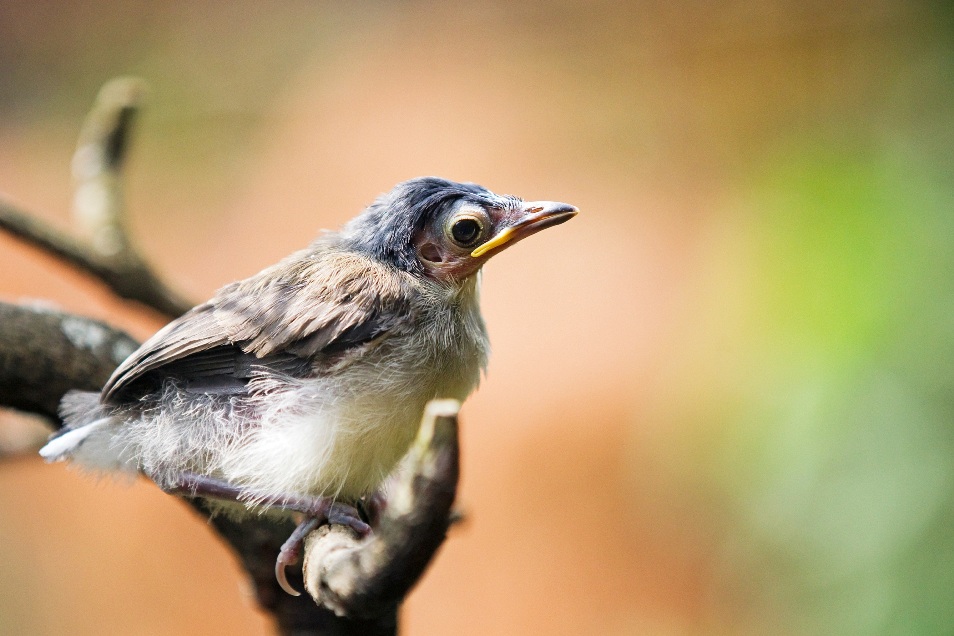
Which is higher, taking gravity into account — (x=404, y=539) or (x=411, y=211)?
(x=411, y=211)

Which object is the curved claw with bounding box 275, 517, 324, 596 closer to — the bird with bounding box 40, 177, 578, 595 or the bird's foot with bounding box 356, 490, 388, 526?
the bird with bounding box 40, 177, 578, 595

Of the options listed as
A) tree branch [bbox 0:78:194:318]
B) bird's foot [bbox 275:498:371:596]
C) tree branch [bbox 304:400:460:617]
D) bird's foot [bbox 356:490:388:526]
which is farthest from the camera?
tree branch [bbox 0:78:194:318]

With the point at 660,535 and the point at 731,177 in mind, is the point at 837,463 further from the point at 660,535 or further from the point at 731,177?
the point at 731,177

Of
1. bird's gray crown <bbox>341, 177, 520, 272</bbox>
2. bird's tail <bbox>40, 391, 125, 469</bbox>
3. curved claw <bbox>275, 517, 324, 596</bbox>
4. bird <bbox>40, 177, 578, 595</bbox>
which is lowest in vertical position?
bird's tail <bbox>40, 391, 125, 469</bbox>

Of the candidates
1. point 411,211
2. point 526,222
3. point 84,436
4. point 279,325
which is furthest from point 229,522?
point 526,222

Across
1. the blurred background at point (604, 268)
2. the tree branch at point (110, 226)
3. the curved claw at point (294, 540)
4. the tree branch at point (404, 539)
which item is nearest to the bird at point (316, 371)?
the curved claw at point (294, 540)

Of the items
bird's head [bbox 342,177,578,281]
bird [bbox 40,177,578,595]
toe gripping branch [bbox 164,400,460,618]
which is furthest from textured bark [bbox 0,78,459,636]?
bird's head [bbox 342,177,578,281]

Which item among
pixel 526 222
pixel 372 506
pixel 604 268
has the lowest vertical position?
pixel 372 506

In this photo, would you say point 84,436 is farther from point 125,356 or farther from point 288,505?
point 288,505

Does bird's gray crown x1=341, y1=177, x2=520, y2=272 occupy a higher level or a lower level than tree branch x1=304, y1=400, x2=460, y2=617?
higher
